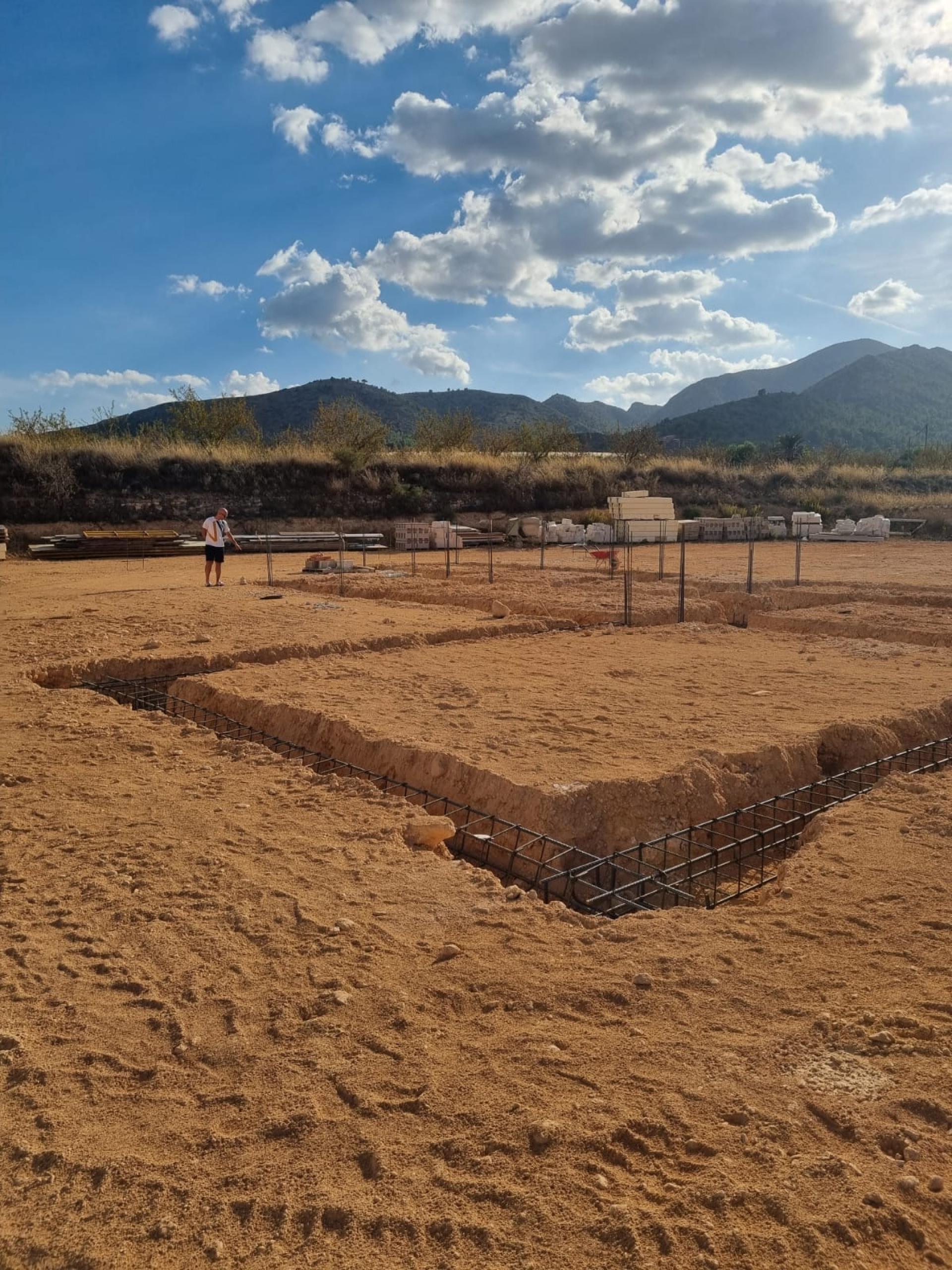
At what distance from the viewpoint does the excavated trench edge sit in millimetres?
3939

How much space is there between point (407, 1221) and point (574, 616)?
10207mm

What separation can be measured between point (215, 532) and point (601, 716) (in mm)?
10017

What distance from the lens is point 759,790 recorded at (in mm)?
5027

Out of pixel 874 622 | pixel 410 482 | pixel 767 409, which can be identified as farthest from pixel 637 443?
pixel 767 409

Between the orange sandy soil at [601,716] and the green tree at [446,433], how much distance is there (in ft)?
109

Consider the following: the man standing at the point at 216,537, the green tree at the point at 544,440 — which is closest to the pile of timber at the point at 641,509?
the man standing at the point at 216,537

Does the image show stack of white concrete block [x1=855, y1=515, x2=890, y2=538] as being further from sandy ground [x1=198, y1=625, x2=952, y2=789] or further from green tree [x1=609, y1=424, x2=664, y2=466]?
sandy ground [x1=198, y1=625, x2=952, y2=789]

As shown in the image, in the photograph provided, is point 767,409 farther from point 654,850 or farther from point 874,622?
point 654,850

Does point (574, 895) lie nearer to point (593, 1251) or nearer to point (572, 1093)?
point (572, 1093)

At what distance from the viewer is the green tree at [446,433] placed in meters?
41.2

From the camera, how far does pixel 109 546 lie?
2341 centimetres

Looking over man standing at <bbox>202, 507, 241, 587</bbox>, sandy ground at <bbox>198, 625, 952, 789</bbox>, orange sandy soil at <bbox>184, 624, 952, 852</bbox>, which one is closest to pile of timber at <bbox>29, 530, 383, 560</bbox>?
man standing at <bbox>202, 507, 241, 587</bbox>

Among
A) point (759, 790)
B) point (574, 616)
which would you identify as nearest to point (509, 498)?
point (574, 616)

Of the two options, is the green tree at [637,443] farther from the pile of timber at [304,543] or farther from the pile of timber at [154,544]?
the pile of timber at [154,544]
